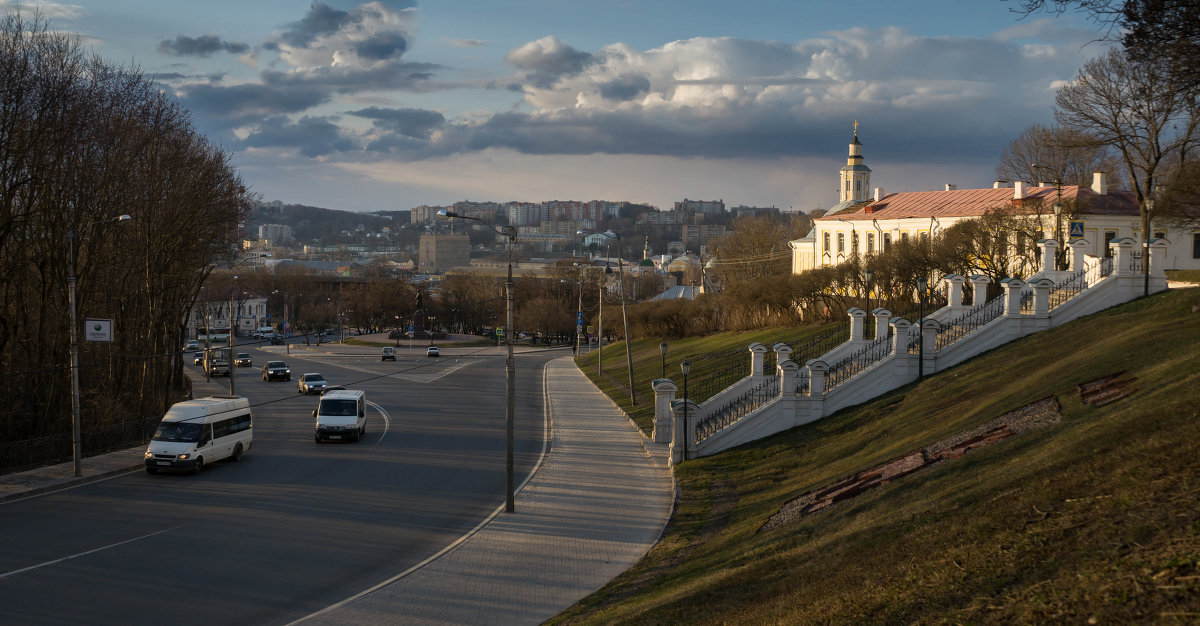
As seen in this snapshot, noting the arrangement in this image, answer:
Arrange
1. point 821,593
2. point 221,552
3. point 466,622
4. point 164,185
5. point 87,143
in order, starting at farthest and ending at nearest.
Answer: point 164,185, point 87,143, point 221,552, point 466,622, point 821,593

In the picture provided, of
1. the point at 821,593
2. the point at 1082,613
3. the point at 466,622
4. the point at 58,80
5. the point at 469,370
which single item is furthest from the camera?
the point at 469,370

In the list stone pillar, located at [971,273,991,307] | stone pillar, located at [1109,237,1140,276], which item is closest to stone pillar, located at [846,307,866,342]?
stone pillar, located at [971,273,991,307]

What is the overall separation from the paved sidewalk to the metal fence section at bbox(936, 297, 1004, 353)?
918 centimetres

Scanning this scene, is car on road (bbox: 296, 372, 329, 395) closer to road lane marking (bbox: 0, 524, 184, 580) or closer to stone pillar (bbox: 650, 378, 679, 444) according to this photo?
stone pillar (bbox: 650, 378, 679, 444)

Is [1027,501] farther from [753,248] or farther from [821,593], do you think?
[753,248]

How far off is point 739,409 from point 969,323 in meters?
7.49

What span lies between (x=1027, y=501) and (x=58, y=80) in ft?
95.5

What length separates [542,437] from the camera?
33.6 metres

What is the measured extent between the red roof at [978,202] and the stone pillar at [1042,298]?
1916 cm

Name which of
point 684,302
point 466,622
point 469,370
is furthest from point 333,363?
point 466,622

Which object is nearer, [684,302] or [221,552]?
[221,552]

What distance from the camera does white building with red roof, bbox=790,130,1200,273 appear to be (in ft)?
131

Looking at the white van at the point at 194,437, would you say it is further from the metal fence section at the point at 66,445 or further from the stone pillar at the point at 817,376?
the stone pillar at the point at 817,376

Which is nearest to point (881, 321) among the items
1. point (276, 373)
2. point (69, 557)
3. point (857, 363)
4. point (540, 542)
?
point (857, 363)
